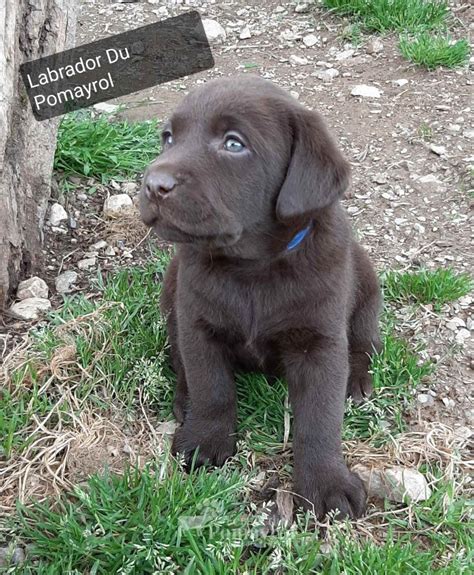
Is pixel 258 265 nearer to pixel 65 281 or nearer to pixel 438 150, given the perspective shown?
pixel 65 281

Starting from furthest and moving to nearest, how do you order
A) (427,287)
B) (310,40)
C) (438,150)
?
(310,40), (438,150), (427,287)

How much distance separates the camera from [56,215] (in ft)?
13.9

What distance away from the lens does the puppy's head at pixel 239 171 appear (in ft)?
8.20

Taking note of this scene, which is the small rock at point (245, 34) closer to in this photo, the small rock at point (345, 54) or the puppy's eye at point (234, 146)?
the small rock at point (345, 54)

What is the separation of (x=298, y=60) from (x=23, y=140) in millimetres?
2687

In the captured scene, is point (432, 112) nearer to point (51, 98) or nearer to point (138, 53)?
point (138, 53)

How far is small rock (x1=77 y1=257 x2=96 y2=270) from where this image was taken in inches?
159

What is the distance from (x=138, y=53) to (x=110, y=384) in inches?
126

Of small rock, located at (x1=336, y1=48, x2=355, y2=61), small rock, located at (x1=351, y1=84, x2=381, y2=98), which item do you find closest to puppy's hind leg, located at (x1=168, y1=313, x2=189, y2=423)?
small rock, located at (x1=351, y1=84, x2=381, y2=98)

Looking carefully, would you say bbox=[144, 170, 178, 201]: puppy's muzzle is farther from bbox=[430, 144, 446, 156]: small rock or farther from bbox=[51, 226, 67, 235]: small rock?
→ bbox=[430, 144, 446, 156]: small rock

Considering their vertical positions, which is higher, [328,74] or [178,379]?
[328,74]

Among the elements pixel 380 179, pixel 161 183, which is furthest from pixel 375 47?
pixel 161 183

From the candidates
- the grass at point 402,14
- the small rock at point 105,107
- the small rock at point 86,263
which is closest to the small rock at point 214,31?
the grass at point 402,14

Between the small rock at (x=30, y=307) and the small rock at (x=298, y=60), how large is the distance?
2941 millimetres
